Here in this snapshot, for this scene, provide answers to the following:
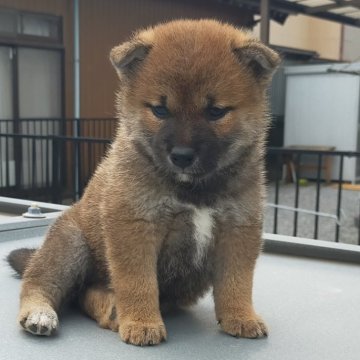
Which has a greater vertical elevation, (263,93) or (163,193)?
(263,93)

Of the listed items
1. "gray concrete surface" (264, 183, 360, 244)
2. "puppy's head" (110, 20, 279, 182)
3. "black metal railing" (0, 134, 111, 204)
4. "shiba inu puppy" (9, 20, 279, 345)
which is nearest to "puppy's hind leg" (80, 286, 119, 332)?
"shiba inu puppy" (9, 20, 279, 345)

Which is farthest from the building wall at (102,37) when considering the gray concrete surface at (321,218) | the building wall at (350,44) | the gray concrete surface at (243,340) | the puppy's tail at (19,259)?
the building wall at (350,44)

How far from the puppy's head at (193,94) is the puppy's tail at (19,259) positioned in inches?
32.2

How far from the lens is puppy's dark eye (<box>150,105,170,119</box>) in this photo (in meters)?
1.87

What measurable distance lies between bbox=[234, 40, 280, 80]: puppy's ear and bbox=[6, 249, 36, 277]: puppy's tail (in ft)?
3.95

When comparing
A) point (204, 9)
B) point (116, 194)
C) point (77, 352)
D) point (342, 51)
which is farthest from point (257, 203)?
point (342, 51)

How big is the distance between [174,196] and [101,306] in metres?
0.48

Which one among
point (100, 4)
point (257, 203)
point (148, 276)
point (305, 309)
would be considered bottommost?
point (305, 309)

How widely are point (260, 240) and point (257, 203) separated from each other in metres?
0.13

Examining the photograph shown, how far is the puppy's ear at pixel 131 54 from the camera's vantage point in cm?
197

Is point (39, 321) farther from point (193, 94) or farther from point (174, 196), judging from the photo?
point (193, 94)

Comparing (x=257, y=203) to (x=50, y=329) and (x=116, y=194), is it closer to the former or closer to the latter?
(x=116, y=194)

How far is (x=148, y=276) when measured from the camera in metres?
1.92

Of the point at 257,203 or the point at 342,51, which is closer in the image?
the point at 257,203
